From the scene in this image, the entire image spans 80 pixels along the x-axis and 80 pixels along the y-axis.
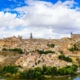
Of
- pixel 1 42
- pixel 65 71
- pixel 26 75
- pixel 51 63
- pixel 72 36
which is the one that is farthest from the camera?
pixel 72 36

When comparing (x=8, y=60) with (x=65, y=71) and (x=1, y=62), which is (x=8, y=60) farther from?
(x=65, y=71)

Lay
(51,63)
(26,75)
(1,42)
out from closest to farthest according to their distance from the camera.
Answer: (26,75)
(51,63)
(1,42)

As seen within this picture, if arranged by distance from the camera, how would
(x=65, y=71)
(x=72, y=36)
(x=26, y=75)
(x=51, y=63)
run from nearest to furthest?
1. (x=26, y=75)
2. (x=65, y=71)
3. (x=51, y=63)
4. (x=72, y=36)

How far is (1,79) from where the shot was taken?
1972cm

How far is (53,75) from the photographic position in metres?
20.7

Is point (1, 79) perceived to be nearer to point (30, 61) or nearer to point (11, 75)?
point (11, 75)

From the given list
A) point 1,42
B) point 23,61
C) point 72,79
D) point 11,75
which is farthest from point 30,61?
point 1,42

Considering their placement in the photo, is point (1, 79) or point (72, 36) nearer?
point (1, 79)

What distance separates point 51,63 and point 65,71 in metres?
3.67

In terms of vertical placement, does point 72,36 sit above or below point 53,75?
above

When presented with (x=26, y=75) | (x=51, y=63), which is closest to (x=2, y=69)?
(x=26, y=75)

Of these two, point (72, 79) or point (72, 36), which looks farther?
point (72, 36)

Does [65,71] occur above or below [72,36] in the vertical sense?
below

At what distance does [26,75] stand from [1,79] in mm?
1985
